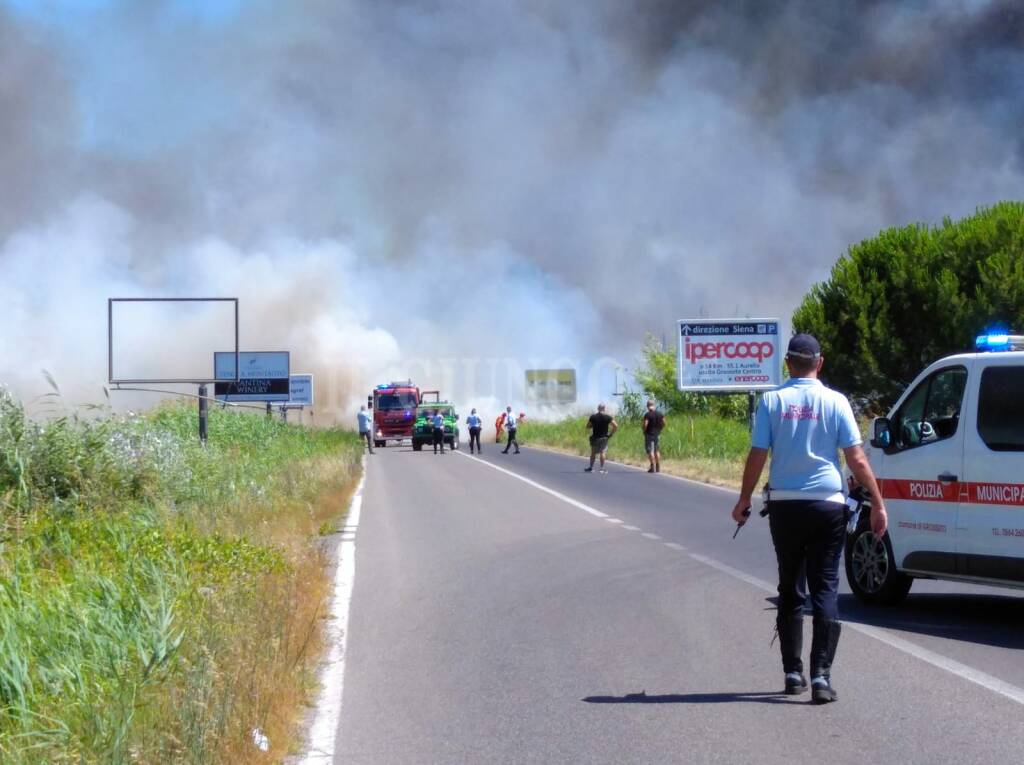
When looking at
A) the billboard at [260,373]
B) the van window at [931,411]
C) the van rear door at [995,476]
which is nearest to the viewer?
the van rear door at [995,476]

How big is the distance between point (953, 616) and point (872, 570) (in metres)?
0.70

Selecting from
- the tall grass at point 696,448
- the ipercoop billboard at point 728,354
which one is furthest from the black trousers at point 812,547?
the ipercoop billboard at point 728,354

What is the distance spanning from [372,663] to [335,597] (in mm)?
2996

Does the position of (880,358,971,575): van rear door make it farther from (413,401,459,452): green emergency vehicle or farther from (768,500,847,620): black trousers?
(413,401,459,452): green emergency vehicle

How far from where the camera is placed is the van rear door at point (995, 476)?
9.03 m

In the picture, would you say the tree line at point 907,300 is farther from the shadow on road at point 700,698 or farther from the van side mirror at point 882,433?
the shadow on road at point 700,698

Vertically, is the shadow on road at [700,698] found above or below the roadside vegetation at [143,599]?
below

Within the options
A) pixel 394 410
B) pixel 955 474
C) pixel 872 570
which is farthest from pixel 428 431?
pixel 955 474

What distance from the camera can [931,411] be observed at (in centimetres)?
1005

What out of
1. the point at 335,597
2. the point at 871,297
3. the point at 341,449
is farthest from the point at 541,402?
the point at 335,597

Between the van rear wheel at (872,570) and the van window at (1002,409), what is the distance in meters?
1.34

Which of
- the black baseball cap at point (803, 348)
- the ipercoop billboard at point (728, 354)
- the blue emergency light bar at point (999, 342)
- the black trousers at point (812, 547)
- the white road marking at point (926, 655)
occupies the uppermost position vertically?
the ipercoop billboard at point (728, 354)

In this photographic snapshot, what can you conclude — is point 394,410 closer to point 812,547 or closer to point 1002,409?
point 1002,409

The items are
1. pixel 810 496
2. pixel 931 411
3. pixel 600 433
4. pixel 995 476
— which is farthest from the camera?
pixel 600 433
